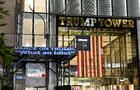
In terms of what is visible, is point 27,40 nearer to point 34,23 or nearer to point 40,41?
point 40,41

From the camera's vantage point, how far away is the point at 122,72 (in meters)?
23.3

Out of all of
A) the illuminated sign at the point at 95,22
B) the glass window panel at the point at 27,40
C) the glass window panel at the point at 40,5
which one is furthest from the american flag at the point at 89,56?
the glass window panel at the point at 27,40

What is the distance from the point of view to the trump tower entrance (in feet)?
73.7

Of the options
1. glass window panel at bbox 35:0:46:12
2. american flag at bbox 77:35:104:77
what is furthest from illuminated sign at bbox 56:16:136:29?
glass window panel at bbox 35:0:46:12

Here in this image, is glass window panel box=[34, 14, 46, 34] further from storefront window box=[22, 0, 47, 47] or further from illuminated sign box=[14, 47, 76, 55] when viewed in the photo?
illuminated sign box=[14, 47, 76, 55]

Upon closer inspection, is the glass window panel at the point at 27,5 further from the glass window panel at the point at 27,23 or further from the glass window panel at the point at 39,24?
the glass window panel at the point at 39,24

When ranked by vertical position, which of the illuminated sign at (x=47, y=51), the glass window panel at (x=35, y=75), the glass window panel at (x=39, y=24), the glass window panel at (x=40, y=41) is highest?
the glass window panel at (x=39, y=24)

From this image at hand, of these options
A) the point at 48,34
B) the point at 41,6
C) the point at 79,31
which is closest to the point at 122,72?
the point at 79,31

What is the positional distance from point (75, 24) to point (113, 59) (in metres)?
4.28

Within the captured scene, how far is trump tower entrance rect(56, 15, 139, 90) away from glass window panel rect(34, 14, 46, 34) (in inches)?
49.3

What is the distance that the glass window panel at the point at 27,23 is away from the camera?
22.1 m

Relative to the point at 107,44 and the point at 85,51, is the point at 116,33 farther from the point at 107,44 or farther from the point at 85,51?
the point at 85,51

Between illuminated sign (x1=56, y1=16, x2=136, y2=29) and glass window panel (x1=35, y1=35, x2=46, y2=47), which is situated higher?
illuminated sign (x1=56, y1=16, x2=136, y2=29)

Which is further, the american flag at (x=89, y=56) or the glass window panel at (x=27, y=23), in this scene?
the american flag at (x=89, y=56)
